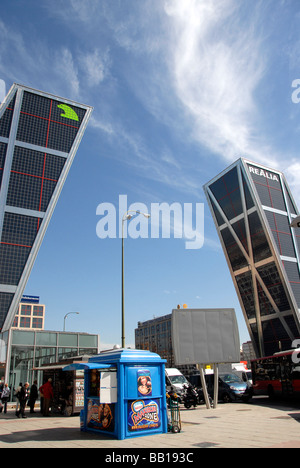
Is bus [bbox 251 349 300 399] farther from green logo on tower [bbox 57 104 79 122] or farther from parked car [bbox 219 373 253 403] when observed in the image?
green logo on tower [bbox 57 104 79 122]

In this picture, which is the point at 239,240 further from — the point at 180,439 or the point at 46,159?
the point at 180,439

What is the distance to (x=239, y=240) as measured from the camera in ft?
261

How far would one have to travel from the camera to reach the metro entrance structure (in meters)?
73.2

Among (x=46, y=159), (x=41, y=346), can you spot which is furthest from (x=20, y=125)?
(x=41, y=346)

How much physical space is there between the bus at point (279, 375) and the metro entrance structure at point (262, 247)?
48.7 metres

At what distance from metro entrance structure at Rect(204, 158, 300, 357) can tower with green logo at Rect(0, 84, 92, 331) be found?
125 ft

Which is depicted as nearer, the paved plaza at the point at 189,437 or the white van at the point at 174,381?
the paved plaza at the point at 189,437

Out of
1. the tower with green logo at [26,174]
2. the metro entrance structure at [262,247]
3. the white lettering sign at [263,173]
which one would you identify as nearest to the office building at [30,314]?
the metro entrance structure at [262,247]

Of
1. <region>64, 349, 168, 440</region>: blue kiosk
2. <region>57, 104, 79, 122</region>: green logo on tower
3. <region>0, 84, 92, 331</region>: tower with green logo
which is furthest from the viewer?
<region>57, 104, 79, 122</region>: green logo on tower

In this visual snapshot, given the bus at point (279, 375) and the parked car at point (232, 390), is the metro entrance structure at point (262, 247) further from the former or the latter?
the parked car at point (232, 390)

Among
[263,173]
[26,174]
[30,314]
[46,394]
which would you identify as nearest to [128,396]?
[46,394]

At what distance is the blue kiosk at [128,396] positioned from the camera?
10336mm

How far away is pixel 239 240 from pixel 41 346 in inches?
2192

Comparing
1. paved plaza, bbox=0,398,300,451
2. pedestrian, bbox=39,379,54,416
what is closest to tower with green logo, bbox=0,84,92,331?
pedestrian, bbox=39,379,54,416
